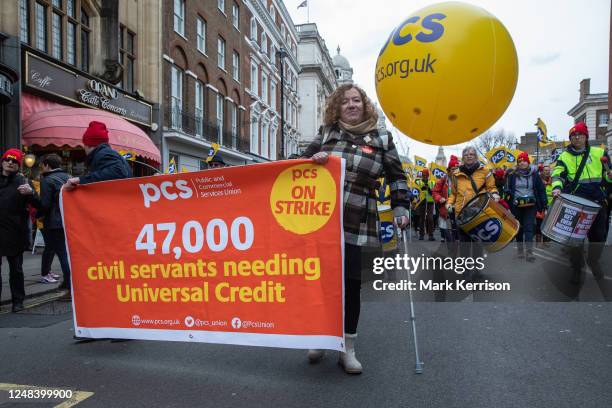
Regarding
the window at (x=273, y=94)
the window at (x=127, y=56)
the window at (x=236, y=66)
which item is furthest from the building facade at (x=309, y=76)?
the window at (x=127, y=56)

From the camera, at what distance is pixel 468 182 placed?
22.4ft

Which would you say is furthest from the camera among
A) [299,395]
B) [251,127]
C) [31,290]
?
[251,127]

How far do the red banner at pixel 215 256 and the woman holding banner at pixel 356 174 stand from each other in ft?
0.96

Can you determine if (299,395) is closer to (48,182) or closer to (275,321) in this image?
(275,321)

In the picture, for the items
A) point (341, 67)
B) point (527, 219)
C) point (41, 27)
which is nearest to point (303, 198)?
point (527, 219)

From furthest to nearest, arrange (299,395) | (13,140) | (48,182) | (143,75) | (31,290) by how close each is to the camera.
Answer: (143,75) < (13,140) < (31,290) < (48,182) < (299,395)

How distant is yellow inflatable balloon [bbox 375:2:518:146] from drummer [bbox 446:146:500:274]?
6.88ft

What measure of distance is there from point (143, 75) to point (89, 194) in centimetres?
1790

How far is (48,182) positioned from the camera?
6.39m

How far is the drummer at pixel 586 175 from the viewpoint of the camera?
5715 mm

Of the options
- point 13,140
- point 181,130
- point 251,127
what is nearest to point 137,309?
point 13,140

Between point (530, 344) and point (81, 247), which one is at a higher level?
point (81, 247)

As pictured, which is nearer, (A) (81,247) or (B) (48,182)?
(A) (81,247)

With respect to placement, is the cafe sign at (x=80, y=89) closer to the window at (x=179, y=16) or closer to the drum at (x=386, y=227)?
the window at (x=179, y=16)
